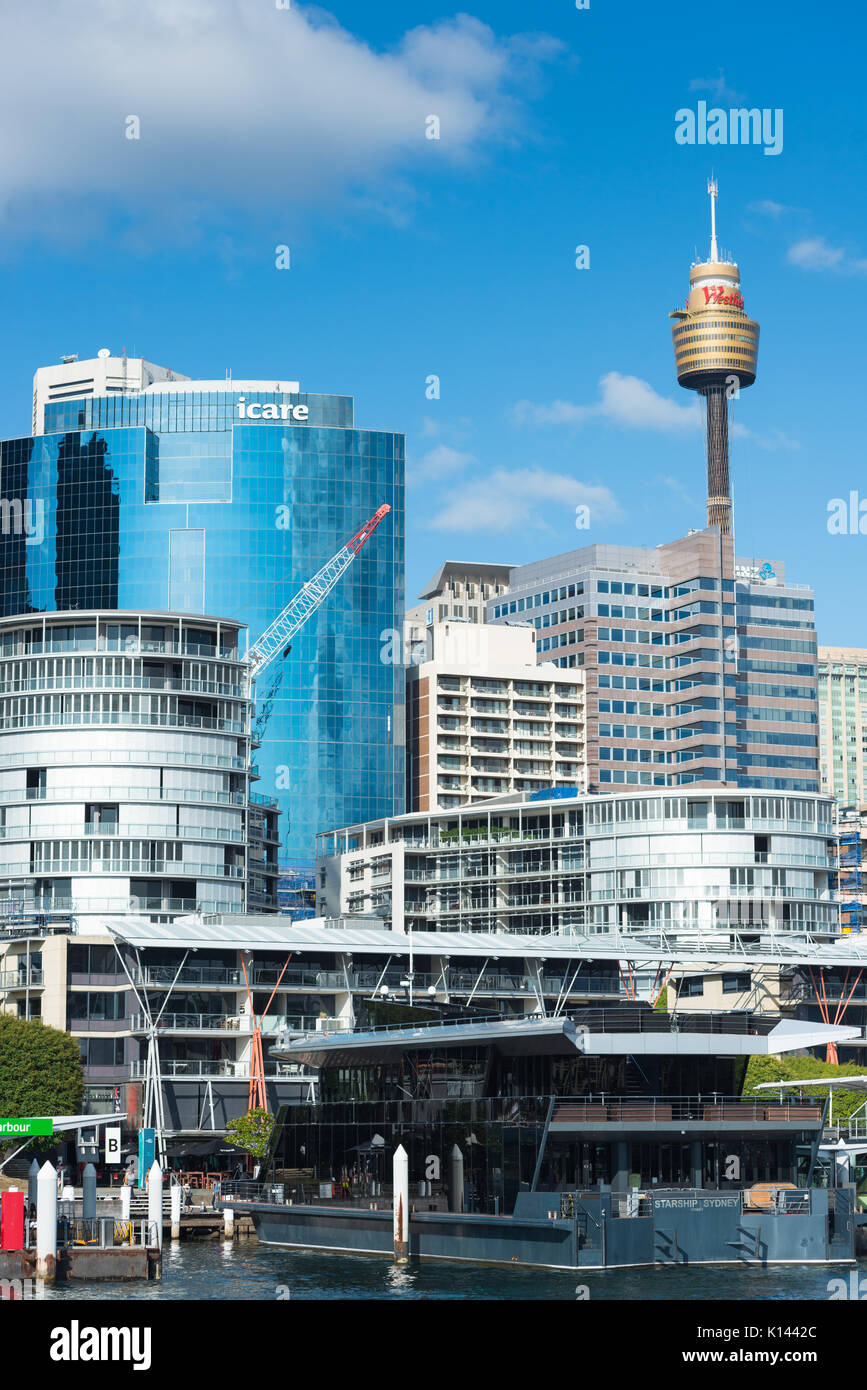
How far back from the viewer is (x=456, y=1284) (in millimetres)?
76312

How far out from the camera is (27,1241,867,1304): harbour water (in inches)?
2800

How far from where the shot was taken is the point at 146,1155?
11988 centimetres

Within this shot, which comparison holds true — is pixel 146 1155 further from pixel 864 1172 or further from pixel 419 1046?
pixel 864 1172

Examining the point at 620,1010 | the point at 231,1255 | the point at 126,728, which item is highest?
the point at 126,728

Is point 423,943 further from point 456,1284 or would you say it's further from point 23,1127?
point 456,1284

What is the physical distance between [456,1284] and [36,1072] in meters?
61.4

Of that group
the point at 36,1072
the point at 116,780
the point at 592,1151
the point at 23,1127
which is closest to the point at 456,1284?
the point at 592,1151

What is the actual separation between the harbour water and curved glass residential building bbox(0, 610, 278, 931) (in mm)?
81734

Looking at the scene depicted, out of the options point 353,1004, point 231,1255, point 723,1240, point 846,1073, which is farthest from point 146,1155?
point 846,1073

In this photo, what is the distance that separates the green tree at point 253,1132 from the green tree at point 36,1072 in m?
11.4
